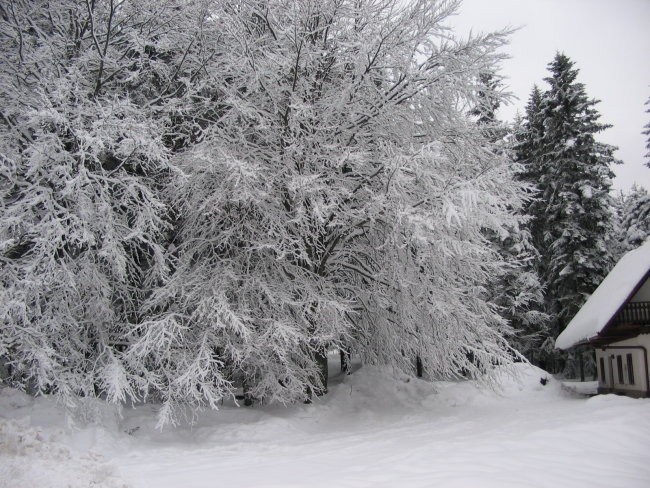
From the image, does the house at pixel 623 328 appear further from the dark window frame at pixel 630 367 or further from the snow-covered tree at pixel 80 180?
the snow-covered tree at pixel 80 180

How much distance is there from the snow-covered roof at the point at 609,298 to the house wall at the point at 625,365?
1.32 meters

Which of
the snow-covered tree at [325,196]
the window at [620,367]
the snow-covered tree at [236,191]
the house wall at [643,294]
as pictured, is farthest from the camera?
the window at [620,367]

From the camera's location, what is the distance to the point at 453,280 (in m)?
12.6

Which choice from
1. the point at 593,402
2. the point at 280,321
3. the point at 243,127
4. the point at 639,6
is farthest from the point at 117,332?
the point at 639,6

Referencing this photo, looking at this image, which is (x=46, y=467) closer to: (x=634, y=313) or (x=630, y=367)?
(x=634, y=313)

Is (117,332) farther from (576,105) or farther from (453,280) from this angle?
(576,105)

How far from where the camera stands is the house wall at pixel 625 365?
16859mm

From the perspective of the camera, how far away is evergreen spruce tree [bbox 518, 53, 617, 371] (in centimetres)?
2375

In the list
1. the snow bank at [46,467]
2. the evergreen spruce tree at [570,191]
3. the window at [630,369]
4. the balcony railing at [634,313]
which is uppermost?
the evergreen spruce tree at [570,191]

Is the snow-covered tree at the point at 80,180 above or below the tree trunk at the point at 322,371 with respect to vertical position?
→ above

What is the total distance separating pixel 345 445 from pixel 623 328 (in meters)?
12.5

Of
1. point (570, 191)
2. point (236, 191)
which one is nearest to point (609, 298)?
point (570, 191)

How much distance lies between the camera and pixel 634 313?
17.2 metres

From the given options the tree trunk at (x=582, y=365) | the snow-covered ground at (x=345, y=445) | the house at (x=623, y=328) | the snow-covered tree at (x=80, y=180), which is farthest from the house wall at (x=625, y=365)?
the snow-covered tree at (x=80, y=180)
